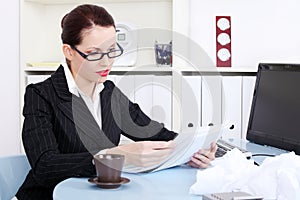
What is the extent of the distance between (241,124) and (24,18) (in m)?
1.52

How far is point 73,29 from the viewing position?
6.06 feet

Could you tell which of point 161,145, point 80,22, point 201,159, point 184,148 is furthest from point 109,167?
point 80,22

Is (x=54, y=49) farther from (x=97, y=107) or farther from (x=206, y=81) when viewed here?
(x=97, y=107)

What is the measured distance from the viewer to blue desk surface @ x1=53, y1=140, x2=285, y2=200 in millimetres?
1365

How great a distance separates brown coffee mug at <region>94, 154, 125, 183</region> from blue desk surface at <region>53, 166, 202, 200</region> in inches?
1.3

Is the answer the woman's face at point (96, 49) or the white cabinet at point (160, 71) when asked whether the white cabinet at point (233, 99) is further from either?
the woman's face at point (96, 49)

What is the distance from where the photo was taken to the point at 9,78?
10.4 feet

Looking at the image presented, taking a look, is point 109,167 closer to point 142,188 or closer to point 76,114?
point 142,188

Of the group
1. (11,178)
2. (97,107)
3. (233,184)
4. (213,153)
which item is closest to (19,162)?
(11,178)

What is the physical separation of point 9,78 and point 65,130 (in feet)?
4.91

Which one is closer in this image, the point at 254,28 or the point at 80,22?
the point at 80,22

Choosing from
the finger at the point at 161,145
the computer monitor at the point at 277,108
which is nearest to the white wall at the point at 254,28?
the computer monitor at the point at 277,108

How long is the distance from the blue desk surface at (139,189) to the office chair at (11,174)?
406 mm

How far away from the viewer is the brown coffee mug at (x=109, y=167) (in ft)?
4.61
